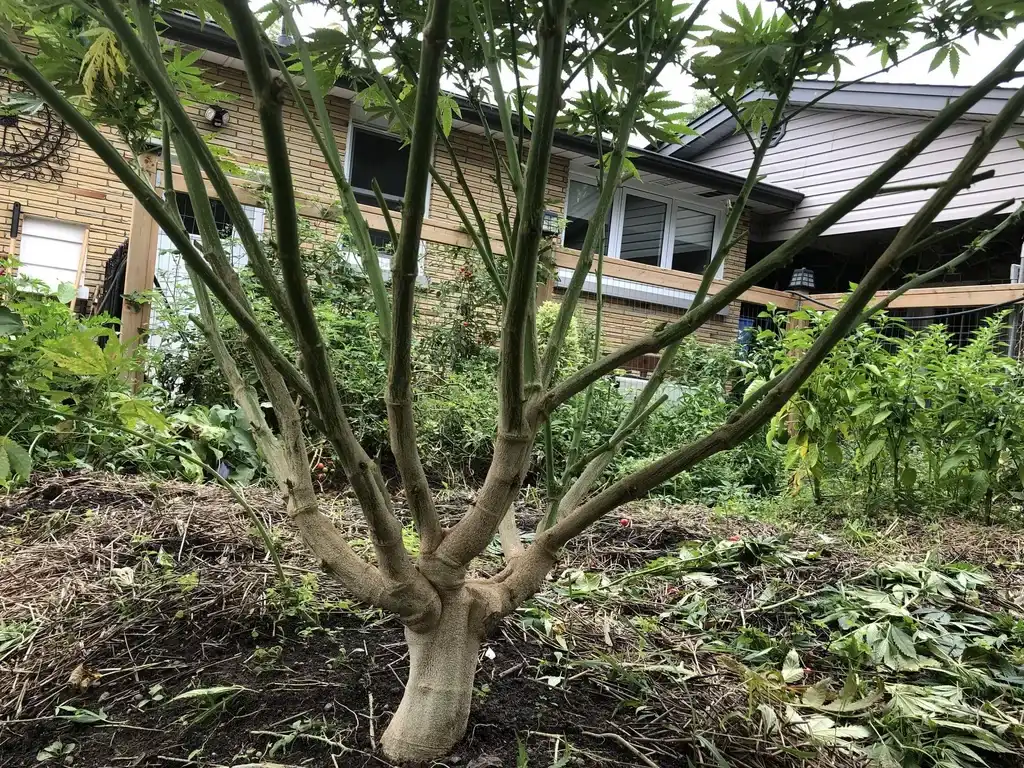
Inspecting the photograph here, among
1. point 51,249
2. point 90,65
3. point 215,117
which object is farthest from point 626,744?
point 51,249

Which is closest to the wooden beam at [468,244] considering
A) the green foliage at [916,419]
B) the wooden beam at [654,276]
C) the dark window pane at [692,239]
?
the wooden beam at [654,276]

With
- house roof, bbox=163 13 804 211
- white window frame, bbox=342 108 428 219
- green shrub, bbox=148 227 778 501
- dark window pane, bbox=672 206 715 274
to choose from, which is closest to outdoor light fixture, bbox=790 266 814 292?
house roof, bbox=163 13 804 211

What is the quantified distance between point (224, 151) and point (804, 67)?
53.4 inches

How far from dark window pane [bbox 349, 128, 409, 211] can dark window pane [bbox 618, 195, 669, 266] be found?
13.3 ft

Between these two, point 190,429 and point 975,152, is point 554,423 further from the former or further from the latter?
point 975,152

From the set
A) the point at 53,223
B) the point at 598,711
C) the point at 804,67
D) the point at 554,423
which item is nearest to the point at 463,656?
the point at 598,711

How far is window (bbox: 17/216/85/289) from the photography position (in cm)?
699

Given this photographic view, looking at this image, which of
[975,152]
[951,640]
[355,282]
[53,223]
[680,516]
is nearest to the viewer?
[975,152]

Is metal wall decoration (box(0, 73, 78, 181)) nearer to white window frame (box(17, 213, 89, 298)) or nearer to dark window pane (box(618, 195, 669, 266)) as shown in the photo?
white window frame (box(17, 213, 89, 298))

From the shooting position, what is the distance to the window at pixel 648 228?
1029cm

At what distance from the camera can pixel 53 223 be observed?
7133 mm

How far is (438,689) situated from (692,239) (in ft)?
37.0

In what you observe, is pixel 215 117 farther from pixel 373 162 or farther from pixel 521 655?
pixel 521 655

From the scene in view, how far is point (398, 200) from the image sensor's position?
8398mm
